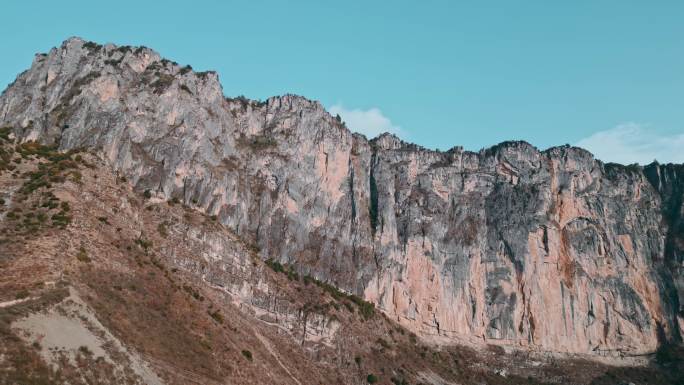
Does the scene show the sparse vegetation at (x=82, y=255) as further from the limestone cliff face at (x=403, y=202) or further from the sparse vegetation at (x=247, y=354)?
the limestone cliff face at (x=403, y=202)

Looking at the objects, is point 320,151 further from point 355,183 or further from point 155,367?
point 155,367

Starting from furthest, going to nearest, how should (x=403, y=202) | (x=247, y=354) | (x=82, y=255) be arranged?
(x=403, y=202), (x=247, y=354), (x=82, y=255)

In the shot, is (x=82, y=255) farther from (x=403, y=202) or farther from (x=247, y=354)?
(x=403, y=202)

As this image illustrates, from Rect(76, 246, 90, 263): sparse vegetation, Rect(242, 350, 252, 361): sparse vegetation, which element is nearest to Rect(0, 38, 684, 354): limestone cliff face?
Rect(76, 246, 90, 263): sparse vegetation

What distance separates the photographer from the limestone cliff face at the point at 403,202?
A: 104 m

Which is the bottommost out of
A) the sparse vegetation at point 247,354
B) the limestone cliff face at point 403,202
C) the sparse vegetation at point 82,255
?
the sparse vegetation at point 247,354

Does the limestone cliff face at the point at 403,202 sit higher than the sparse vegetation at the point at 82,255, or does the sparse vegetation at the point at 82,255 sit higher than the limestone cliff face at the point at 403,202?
the limestone cliff face at the point at 403,202

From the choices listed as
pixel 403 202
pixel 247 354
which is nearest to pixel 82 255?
pixel 247 354

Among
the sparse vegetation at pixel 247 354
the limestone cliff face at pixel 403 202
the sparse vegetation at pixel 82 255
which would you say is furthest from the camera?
the limestone cliff face at pixel 403 202

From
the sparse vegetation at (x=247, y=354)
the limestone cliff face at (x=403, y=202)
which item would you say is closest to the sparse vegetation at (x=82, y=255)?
the sparse vegetation at (x=247, y=354)

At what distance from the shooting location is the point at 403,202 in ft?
436

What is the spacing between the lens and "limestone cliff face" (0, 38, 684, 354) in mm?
104438

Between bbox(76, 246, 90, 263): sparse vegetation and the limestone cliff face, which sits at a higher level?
the limestone cliff face

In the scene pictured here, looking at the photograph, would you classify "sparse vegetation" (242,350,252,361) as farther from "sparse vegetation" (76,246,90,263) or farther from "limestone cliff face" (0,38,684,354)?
"limestone cliff face" (0,38,684,354)
